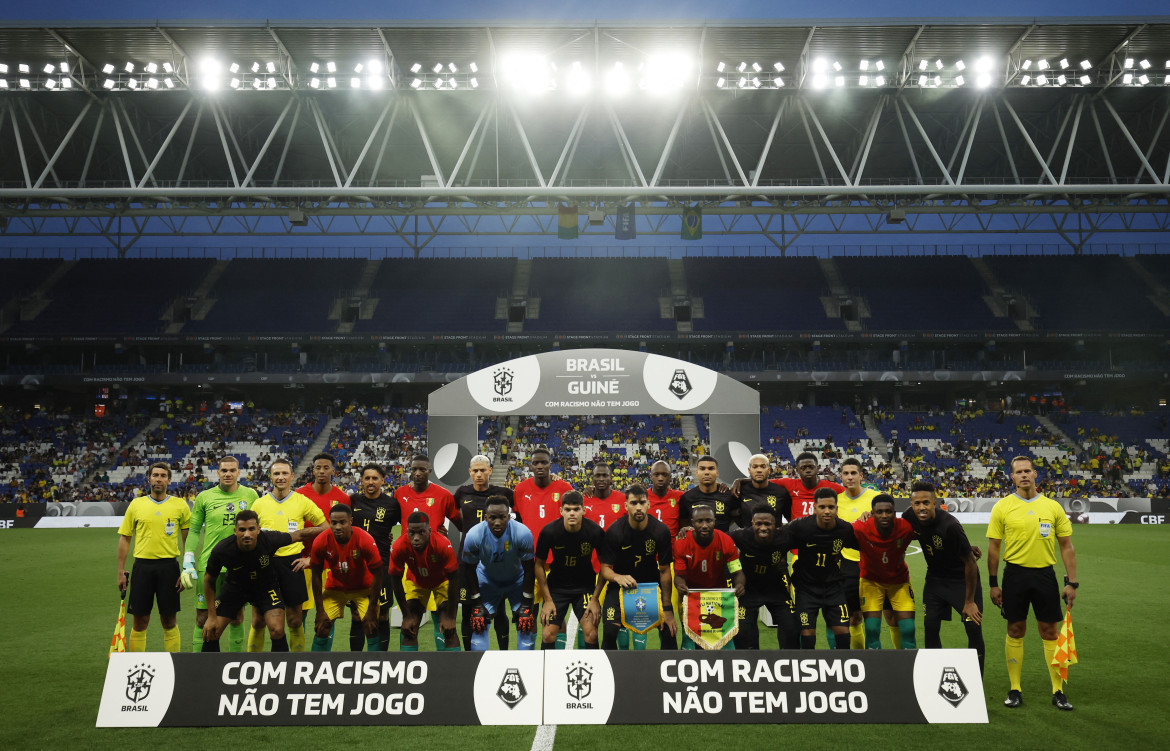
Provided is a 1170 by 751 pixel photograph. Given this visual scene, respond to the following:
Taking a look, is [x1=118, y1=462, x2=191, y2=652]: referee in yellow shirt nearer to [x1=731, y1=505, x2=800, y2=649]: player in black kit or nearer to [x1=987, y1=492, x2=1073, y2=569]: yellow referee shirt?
[x1=731, y1=505, x2=800, y2=649]: player in black kit

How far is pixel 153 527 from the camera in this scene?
29.7 feet

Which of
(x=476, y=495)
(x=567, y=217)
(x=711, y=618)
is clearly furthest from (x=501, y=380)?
(x=567, y=217)

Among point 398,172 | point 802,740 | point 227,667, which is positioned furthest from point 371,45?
point 802,740

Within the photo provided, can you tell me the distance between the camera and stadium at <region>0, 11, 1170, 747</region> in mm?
28188

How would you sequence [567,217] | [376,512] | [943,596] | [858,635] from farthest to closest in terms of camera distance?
[567,217] → [376,512] → [858,635] → [943,596]

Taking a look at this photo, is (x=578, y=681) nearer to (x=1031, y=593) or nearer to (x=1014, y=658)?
(x=1014, y=658)

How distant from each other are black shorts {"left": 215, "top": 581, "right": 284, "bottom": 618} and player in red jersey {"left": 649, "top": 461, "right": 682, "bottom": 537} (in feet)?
14.3

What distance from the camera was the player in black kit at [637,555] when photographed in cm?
806

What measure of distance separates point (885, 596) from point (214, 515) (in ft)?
24.6

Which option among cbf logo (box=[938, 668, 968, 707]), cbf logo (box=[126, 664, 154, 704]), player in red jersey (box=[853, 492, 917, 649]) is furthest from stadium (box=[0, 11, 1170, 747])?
cbf logo (box=[126, 664, 154, 704])

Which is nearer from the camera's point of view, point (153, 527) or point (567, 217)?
point (153, 527)

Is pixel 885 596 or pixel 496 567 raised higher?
pixel 496 567

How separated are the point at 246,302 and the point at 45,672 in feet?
132

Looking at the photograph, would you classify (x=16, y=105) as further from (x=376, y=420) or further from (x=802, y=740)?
(x=802, y=740)
